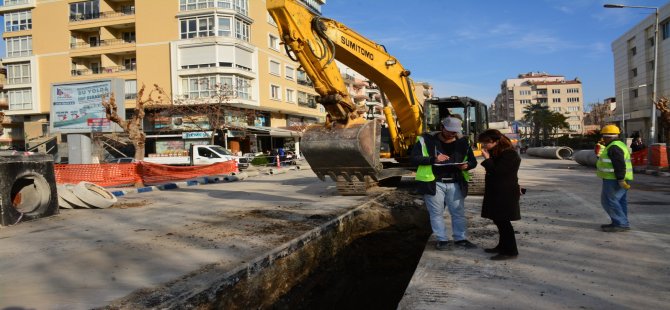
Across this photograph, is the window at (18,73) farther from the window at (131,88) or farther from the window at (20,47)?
the window at (131,88)

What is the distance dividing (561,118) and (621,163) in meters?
73.5

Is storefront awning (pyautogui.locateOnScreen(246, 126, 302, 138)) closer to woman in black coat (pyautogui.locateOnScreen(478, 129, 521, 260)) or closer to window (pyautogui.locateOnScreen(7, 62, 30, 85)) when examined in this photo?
window (pyautogui.locateOnScreen(7, 62, 30, 85))

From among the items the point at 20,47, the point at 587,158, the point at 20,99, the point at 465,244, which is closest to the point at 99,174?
the point at 465,244

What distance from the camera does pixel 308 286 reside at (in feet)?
18.1

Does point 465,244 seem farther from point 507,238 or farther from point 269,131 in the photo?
point 269,131

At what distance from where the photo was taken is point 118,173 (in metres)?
16.3

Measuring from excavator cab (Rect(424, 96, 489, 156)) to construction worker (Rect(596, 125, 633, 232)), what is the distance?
5.71m

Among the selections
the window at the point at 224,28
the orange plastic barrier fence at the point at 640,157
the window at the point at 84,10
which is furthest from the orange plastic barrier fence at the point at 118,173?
the window at the point at 84,10

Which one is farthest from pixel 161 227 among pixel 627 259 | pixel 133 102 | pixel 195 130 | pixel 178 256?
pixel 133 102

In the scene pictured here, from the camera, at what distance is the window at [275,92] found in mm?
45219

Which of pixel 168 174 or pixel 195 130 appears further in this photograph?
pixel 195 130

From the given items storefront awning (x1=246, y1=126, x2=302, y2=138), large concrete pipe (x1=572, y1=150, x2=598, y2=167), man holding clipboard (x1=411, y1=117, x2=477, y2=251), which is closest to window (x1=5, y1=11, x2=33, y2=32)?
storefront awning (x1=246, y1=126, x2=302, y2=138)

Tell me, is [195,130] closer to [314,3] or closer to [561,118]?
[314,3]

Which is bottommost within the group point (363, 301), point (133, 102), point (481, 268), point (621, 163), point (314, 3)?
point (363, 301)
